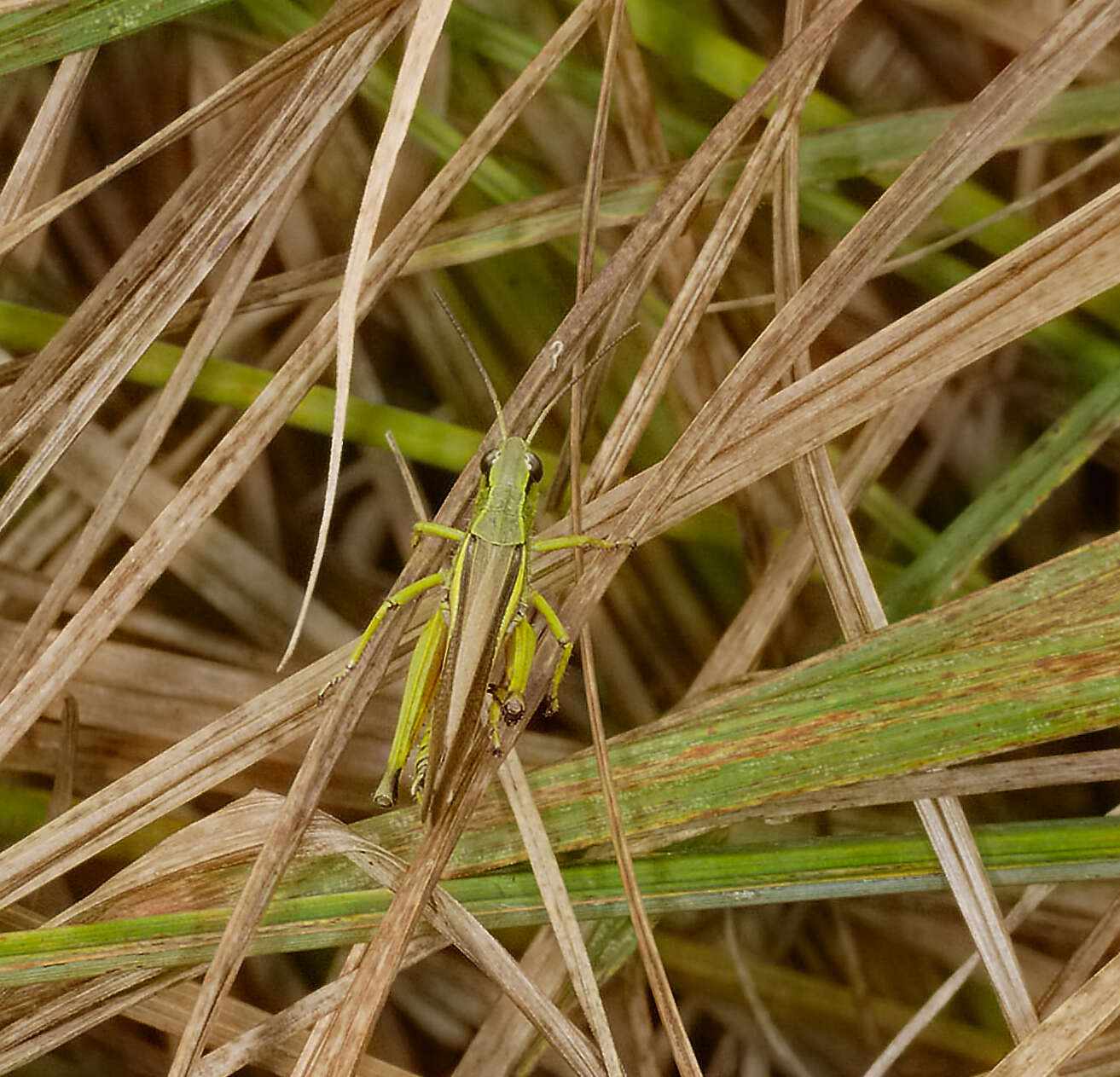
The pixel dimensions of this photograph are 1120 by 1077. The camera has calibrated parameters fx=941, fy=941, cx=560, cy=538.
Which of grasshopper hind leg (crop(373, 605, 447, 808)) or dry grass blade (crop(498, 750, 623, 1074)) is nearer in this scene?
dry grass blade (crop(498, 750, 623, 1074))

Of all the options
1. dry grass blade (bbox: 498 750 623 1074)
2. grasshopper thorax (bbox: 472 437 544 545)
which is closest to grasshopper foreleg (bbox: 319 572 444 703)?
grasshopper thorax (bbox: 472 437 544 545)

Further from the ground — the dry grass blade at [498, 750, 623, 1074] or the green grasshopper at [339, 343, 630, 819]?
the green grasshopper at [339, 343, 630, 819]

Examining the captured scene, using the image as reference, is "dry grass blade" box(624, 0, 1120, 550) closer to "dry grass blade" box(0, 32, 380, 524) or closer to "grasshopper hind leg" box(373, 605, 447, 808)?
"grasshopper hind leg" box(373, 605, 447, 808)

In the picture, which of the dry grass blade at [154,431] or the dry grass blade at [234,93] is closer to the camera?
the dry grass blade at [234,93]

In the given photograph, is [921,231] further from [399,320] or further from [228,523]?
[228,523]

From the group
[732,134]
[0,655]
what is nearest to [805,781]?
[732,134]

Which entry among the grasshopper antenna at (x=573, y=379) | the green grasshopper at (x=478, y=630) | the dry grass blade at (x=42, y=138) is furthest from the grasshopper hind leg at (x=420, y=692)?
the dry grass blade at (x=42, y=138)

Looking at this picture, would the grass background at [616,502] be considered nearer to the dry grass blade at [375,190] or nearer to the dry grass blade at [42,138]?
the dry grass blade at [42,138]

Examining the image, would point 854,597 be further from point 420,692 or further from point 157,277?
point 157,277
